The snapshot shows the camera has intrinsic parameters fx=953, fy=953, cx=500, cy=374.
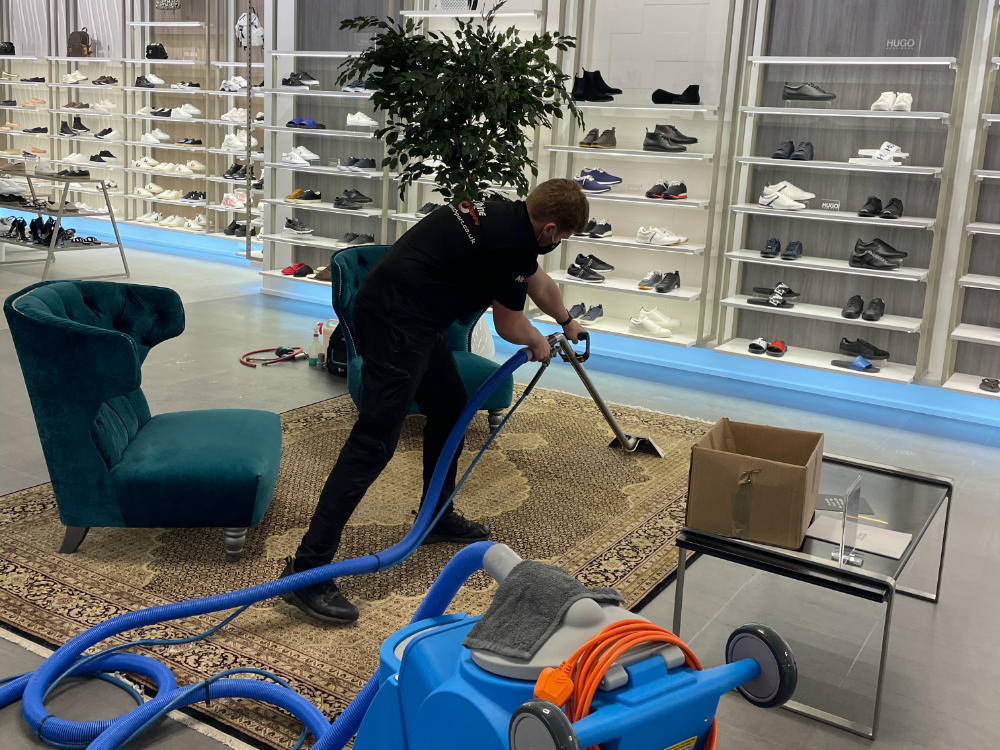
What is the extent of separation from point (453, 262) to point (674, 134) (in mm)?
3897

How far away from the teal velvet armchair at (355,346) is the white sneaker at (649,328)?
1937 mm

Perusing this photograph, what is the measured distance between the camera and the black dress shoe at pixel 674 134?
640 cm

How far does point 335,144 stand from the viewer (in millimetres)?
8359

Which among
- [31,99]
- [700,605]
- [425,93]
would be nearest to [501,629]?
[700,605]

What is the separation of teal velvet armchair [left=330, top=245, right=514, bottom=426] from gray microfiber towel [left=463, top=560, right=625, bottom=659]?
301 centimetres

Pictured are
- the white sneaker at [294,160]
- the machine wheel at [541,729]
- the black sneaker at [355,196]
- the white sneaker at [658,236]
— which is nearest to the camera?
the machine wheel at [541,729]

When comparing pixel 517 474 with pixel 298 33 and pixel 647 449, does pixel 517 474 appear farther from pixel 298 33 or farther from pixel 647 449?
pixel 298 33

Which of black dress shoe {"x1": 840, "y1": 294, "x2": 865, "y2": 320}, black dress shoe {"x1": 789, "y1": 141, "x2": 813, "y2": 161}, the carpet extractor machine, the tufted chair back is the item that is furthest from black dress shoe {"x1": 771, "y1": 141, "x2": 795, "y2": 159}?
the carpet extractor machine

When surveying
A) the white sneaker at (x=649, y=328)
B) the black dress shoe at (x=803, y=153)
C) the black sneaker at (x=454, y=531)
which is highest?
the black dress shoe at (x=803, y=153)

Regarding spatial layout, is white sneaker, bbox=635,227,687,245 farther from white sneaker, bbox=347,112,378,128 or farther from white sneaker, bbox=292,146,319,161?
white sneaker, bbox=292,146,319,161

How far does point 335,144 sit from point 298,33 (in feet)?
3.20

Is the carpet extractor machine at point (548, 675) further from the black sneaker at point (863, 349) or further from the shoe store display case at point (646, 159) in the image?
the shoe store display case at point (646, 159)

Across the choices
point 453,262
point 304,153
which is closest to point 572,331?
point 453,262

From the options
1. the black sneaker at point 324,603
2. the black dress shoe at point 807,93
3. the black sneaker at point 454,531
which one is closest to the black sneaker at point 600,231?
the black dress shoe at point 807,93
